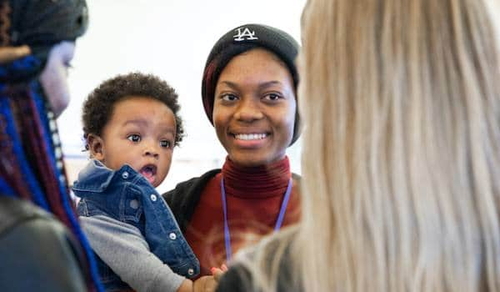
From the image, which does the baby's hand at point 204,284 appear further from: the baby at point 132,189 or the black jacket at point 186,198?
the black jacket at point 186,198

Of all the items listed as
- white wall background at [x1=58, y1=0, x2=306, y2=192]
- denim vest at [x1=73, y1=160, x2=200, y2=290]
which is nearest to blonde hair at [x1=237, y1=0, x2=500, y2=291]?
denim vest at [x1=73, y1=160, x2=200, y2=290]

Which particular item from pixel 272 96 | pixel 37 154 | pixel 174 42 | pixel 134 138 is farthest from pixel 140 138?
pixel 174 42

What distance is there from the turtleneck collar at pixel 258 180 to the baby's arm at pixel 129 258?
0.35 meters

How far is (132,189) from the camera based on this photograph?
177cm

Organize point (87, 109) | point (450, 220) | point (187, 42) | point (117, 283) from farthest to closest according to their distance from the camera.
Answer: point (187, 42) < point (87, 109) < point (117, 283) < point (450, 220)

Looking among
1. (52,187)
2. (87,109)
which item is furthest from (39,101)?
(87,109)

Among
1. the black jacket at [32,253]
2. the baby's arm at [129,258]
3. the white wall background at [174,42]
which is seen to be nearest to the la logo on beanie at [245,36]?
the baby's arm at [129,258]

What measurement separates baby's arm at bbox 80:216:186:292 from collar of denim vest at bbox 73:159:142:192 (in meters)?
0.10

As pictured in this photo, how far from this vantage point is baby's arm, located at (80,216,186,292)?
165cm

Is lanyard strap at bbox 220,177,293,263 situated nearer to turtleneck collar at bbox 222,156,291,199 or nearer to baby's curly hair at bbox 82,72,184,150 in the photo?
turtleneck collar at bbox 222,156,291,199

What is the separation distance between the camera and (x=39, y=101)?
101cm

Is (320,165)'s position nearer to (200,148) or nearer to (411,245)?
(411,245)

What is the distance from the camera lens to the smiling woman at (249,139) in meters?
1.87

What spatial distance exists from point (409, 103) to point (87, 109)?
1331mm
